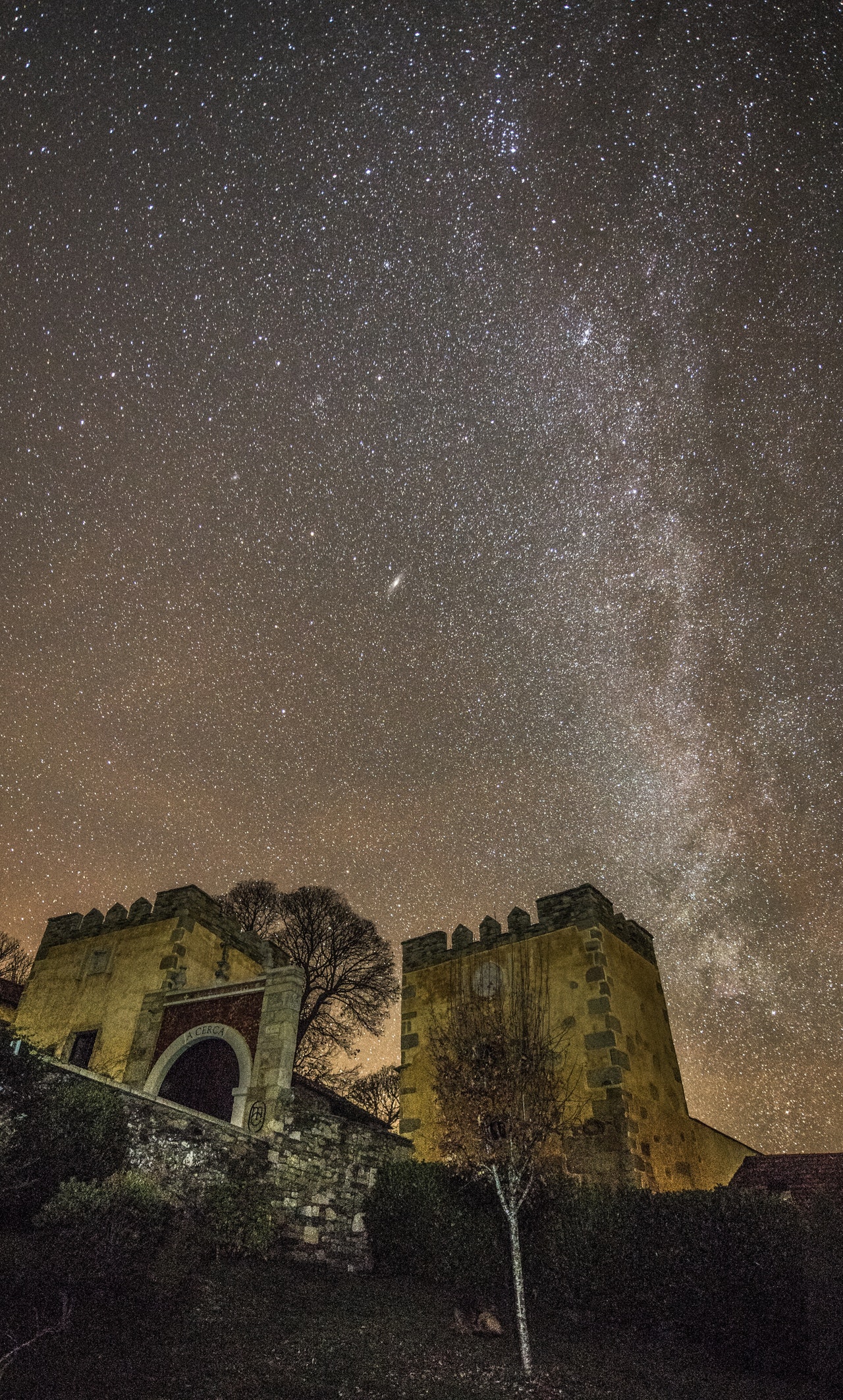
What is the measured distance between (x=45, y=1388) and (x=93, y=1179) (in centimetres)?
293

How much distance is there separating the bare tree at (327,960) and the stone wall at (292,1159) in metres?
13.3

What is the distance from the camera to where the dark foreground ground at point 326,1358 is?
8.38m

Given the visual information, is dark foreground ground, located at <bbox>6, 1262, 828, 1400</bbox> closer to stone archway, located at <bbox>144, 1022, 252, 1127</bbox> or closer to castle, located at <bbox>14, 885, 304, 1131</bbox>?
castle, located at <bbox>14, 885, 304, 1131</bbox>

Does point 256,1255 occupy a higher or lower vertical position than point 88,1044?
lower

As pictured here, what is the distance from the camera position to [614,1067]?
18016 millimetres

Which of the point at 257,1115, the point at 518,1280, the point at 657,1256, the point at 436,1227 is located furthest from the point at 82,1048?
the point at 657,1256

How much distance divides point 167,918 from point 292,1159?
9.94 meters

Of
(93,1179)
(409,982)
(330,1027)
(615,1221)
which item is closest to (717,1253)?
(615,1221)

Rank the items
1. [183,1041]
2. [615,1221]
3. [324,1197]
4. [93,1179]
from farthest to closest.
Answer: [183,1041], [324,1197], [615,1221], [93,1179]

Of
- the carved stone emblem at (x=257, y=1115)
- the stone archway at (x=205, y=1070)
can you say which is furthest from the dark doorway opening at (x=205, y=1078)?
the carved stone emblem at (x=257, y=1115)

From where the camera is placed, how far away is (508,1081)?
655 inches

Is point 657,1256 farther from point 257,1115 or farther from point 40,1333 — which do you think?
point 40,1333

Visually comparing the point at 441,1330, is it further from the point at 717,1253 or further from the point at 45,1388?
the point at 45,1388

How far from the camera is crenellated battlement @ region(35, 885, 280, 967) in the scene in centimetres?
2345
